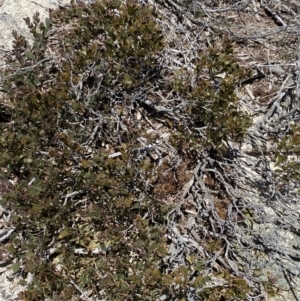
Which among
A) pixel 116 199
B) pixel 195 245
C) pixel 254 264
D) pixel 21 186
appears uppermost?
pixel 21 186

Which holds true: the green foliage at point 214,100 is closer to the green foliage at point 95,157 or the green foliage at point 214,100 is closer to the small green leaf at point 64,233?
the green foliage at point 95,157

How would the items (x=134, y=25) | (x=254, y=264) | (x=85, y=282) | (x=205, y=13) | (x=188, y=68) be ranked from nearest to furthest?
(x=85, y=282)
(x=254, y=264)
(x=134, y=25)
(x=188, y=68)
(x=205, y=13)

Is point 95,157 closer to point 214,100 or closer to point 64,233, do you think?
point 64,233

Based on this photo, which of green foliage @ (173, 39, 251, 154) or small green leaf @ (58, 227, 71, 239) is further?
green foliage @ (173, 39, 251, 154)

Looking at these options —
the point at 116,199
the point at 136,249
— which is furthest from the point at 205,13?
the point at 136,249

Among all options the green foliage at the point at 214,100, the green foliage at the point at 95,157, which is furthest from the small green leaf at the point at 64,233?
the green foliage at the point at 214,100

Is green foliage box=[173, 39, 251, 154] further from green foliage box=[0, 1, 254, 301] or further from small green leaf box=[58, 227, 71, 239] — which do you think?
small green leaf box=[58, 227, 71, 239]

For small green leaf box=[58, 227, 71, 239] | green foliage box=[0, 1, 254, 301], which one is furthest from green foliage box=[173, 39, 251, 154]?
small green leaf box=[58, 227, 71, 239]

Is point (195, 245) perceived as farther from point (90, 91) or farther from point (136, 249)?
point (90, 91)
